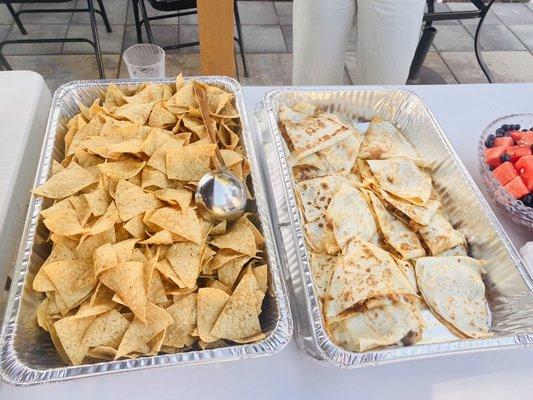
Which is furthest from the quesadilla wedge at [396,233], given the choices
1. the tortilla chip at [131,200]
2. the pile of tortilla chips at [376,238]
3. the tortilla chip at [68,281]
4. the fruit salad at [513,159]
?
the tortilla chip at [68,281]

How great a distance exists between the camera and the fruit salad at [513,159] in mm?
840

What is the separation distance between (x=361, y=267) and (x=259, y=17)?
7.63 feet

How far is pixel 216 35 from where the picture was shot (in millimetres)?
1286

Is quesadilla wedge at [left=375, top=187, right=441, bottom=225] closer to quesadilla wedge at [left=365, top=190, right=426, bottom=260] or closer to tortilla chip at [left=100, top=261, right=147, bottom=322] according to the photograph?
quesadilla wedge at [left=365, top=190, right=426, bottom=260]

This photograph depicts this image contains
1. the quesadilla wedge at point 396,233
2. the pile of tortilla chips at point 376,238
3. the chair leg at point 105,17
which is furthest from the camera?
the chair leg at point 105,17

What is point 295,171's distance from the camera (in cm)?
96

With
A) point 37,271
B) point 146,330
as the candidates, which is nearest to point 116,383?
point 146,330

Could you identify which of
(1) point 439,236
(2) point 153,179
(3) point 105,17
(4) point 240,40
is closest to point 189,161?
(2) point 153,179

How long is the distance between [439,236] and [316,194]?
0.84ft

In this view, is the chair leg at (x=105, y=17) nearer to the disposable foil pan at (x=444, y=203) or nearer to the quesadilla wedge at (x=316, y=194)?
the disposable foil pan at (x=444, y=203)

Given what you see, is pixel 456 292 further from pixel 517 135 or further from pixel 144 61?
pixel 144 61

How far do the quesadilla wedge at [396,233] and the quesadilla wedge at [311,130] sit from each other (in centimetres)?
16

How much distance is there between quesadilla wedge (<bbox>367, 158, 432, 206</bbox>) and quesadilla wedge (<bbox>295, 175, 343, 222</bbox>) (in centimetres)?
9

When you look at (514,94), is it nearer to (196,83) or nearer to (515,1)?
(196,83)
